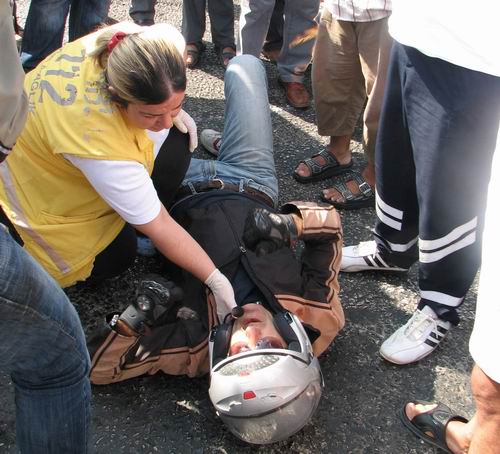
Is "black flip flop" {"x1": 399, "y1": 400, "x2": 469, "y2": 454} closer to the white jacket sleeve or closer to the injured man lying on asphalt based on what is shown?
the injured man lying on asphalt

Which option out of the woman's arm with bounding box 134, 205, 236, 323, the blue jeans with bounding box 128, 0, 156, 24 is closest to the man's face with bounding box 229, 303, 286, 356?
the woman's arm with bounding box 134, 205, 236, 323

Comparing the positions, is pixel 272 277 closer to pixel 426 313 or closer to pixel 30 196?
pixel 426 313

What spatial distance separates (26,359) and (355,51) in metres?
2.34

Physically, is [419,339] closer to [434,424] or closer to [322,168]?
[434,424]

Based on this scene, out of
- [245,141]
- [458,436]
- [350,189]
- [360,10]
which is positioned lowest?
[458,436]

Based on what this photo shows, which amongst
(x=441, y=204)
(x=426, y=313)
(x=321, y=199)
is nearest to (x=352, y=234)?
(x=321, y=199)

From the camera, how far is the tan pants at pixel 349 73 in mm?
3018

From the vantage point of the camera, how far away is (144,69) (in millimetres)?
2086

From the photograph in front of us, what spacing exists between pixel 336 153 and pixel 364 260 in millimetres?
835

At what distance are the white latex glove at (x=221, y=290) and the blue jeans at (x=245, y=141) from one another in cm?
71

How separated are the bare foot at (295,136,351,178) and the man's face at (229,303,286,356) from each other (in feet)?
4.17

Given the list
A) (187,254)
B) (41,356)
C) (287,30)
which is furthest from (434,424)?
(287,30)

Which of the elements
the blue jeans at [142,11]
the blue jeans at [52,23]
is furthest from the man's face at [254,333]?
the blue jeans at [142,11]

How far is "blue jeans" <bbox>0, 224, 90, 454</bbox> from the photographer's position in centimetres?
141
